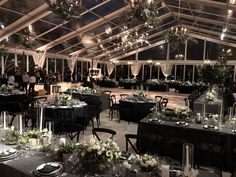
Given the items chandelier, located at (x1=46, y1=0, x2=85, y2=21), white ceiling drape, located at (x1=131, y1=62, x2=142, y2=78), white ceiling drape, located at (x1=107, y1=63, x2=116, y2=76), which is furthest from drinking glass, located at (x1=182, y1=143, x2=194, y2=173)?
white ceiling drape, located at (x1=107, y1=63, x2=116, y2=76)

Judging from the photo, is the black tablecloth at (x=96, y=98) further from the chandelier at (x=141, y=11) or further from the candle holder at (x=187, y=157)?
the candle holder at (x=187, y=157)

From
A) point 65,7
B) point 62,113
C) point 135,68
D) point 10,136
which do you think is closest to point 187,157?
point 10,136

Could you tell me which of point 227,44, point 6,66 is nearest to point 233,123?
point 6,66

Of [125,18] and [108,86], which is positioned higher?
[125,18]

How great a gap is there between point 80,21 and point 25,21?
2.93m

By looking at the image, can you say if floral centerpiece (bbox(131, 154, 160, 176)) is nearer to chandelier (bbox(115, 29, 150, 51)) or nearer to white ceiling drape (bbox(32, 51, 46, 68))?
chandelier (bbox(115, 29, 150, 51))

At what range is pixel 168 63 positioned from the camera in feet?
82.2

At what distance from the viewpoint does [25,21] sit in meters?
12.4

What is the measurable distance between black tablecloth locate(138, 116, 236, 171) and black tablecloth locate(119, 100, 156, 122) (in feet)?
11.4

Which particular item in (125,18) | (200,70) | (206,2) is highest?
(206,2)

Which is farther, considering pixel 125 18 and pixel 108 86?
pixel 108 86

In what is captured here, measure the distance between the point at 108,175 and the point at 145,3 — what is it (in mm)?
3405

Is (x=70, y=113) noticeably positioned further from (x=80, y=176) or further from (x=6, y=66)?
(x=6, y=66)

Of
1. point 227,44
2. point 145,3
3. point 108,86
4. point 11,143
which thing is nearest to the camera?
point 11,143
